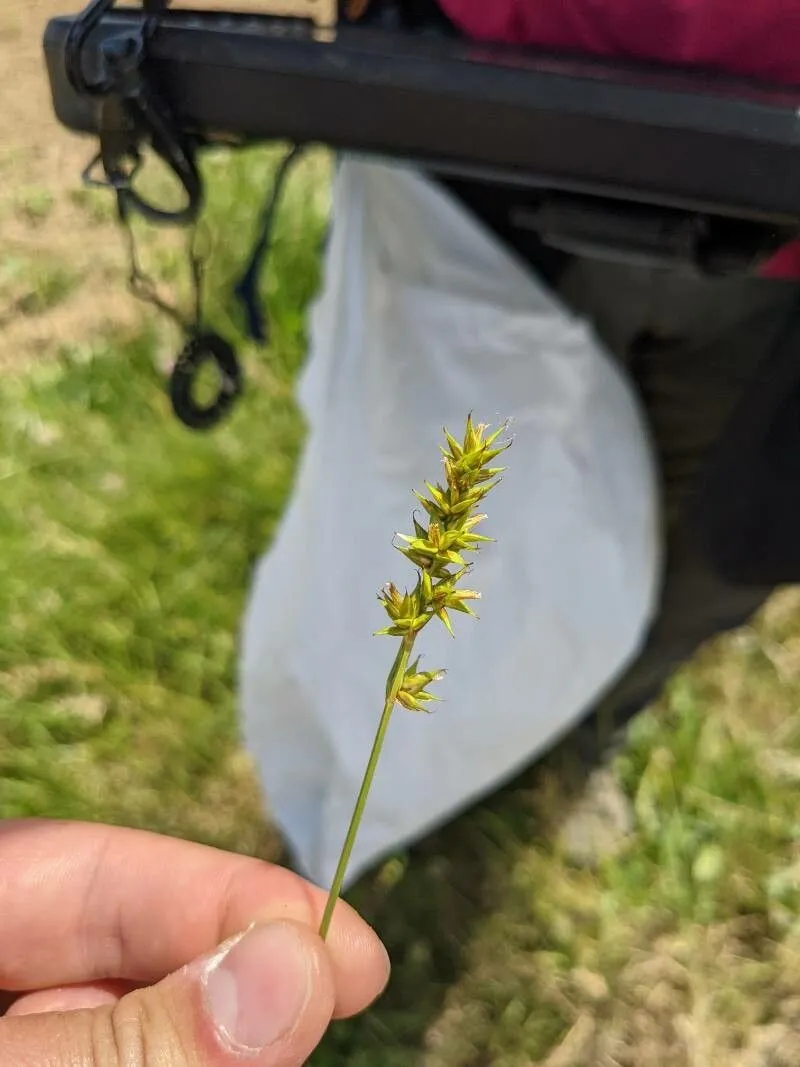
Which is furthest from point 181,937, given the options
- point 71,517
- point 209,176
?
point 209,176

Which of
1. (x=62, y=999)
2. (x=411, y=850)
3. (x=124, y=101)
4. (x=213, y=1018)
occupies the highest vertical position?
(x=124, y=101)

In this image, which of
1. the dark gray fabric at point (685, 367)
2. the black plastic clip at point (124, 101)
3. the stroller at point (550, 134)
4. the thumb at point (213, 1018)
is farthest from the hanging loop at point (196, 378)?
the thumb at point (213, 1018)

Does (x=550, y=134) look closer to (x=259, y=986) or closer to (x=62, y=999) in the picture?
(x=259, y=986)

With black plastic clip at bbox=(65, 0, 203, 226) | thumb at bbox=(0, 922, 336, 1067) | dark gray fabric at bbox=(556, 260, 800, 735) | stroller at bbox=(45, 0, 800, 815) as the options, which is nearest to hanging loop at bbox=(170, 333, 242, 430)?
stroller at bbox=(45, 0, 800, 815)

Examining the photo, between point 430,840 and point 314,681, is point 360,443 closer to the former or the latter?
point 314,681

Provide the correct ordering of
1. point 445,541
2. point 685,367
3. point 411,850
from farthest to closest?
1. point 411,850
2. point 685,367
3. point 445,541

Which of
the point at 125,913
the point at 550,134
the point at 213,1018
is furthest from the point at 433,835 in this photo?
the point at 550,134
